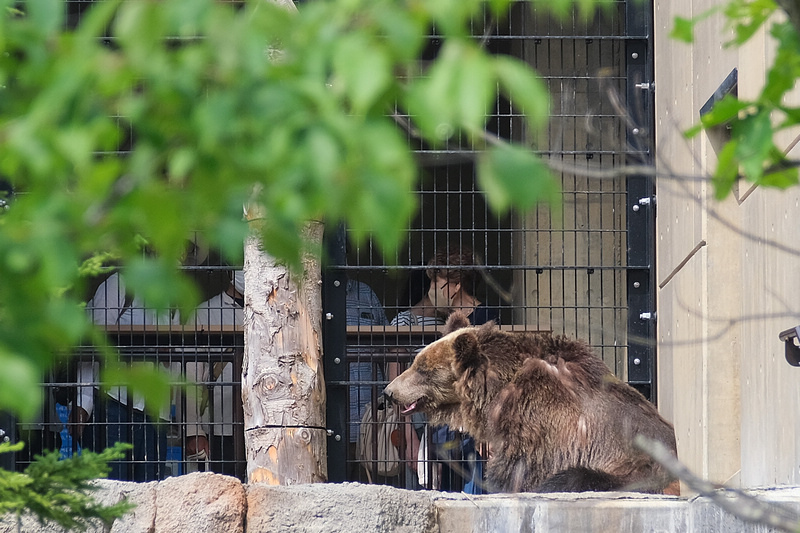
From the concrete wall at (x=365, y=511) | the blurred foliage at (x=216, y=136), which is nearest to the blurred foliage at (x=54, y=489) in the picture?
the concrete wall at (x=365, y=511)

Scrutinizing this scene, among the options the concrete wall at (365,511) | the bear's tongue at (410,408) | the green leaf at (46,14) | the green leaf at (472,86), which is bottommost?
the concrete wall at (365,511)

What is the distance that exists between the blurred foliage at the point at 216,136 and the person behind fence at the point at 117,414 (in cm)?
556

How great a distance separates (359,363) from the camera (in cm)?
686

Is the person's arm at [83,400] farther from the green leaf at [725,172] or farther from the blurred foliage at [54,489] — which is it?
the green leaf at [725,172]

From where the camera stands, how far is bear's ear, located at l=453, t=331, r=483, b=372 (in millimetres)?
5578

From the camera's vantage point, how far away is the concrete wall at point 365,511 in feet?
Answer: 13.2

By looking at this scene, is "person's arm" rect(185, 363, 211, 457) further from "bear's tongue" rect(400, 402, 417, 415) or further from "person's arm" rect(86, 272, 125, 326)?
"bear's tongue" rect(400, 402, 417, 415)

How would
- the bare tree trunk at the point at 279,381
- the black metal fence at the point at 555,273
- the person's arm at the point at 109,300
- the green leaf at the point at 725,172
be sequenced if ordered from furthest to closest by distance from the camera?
the person's arm at the point at 109,300 → the black metal fence at the point at 555,273 → the bare tree trunk at the point at 279,381 → the green leaf at the point at 725,172

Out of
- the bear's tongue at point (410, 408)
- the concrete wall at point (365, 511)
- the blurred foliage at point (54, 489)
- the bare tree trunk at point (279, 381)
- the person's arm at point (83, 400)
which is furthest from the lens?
the person's arm at point (83, 400)

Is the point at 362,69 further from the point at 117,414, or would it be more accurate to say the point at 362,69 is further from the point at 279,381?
the point at 117,414

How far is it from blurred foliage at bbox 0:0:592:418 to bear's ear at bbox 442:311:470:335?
4.65 m

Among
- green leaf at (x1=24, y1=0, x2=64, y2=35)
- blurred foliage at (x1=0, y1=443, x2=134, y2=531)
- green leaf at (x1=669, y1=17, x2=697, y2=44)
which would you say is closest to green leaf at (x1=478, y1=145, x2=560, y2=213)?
green leaf at (x1=24, y1=0, x2=64, y2=35)

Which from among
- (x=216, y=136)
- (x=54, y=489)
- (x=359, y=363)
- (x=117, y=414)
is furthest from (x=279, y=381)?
(x=216, y=136)

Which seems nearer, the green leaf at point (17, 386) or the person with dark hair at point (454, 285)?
the green leaf at point (17, 386)
